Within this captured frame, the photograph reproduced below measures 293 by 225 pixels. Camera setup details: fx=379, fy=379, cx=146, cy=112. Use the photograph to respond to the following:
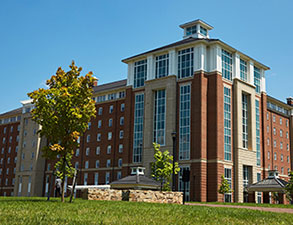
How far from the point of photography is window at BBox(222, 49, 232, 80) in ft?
186

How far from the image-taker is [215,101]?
5394cm

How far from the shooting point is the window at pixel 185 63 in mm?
56469

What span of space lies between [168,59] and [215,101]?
10.5 metres

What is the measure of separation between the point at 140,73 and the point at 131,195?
3792 centimetres

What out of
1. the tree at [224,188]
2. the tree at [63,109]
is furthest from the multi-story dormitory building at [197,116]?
the tree at [63,109]

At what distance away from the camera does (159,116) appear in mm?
58156

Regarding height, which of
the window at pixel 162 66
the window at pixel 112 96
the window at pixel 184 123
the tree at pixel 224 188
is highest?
the window at pixel 162 66

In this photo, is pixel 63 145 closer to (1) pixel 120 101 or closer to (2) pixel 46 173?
(1) pixel 120 101

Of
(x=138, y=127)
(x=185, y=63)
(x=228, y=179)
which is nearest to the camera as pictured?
(x=228, y=179)

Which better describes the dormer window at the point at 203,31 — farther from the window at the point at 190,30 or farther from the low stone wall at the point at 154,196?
the low stone wall at the point at 154,196

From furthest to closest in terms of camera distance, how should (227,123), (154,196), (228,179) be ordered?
(227,123)
(228,179)
(154,196)

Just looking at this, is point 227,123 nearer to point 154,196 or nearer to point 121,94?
point 121,94

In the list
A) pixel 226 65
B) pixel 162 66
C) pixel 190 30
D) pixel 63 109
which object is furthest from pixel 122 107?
pixel 63 109

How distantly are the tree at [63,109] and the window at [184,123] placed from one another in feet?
103
